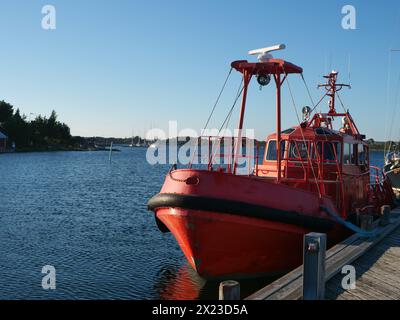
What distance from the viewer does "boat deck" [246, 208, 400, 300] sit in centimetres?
741

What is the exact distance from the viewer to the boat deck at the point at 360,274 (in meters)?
7.41

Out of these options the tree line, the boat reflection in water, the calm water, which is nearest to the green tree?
the tree line

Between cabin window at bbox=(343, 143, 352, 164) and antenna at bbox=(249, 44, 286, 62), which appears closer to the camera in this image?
antenna at bbox=(249, 44, 286, 62)

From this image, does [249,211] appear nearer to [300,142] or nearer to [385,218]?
[300,142]

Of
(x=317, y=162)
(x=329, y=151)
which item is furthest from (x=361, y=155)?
(x=317, y=162)

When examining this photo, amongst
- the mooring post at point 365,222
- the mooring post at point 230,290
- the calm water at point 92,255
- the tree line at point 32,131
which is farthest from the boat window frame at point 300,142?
the tree line at point 32,131

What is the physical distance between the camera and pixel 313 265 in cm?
705

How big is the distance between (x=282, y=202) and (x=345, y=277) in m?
2.72

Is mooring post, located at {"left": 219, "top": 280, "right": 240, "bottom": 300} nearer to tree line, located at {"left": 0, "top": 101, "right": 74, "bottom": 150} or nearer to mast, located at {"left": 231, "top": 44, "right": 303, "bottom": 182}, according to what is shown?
mast, located at {"left": 231, "top": 44, "right": 303, "bottom": 182}

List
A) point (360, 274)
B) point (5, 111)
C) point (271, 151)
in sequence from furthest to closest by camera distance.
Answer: point (5, 111) → point (271, 151) → point (360, 274)

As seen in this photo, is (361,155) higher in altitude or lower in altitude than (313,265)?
higher

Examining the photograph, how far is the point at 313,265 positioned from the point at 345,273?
1.89 meters
